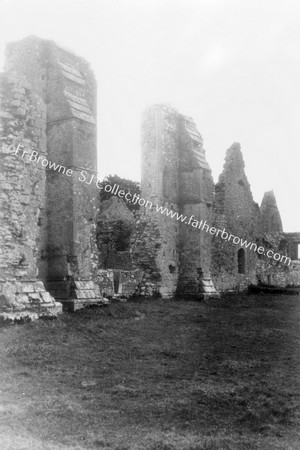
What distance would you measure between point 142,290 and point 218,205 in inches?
265

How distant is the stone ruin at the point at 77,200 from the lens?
9969 millimetres

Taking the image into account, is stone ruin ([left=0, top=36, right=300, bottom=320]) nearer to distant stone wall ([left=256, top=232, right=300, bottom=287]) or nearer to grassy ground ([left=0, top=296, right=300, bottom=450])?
grassy ground ([left=0, top=296, right=300, bottom=450])

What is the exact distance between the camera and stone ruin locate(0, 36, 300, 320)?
9.97 meters

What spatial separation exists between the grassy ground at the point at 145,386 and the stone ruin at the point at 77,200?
4.38ft

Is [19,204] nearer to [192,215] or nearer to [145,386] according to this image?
[145,386]

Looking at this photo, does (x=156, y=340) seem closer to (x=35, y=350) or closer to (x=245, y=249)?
(x=35, y=350)

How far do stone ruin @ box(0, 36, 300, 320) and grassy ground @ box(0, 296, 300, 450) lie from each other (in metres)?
1.33

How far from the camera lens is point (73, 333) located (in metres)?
9.11

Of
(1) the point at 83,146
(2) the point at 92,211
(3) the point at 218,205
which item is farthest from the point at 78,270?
(3) the point at 218,205

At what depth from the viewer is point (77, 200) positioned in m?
12.5

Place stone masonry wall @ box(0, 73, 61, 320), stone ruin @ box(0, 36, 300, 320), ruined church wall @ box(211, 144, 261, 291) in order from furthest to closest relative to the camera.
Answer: ruined church wall @ box(211, 144, 261, 291), stone ruin @ box(0, 36, 300, 320), stone masonry wall @ box(0, 73, 61, 320)

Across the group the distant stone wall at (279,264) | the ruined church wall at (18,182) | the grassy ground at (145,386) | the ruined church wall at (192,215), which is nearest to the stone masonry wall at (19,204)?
the ruined church wall at (18,182)

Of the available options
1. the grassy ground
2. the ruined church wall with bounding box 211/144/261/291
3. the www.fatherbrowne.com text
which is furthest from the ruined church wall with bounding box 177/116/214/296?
the grassy ground

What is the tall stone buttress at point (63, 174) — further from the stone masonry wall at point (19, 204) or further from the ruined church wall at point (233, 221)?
the ruined church wall at point (233, 221)
